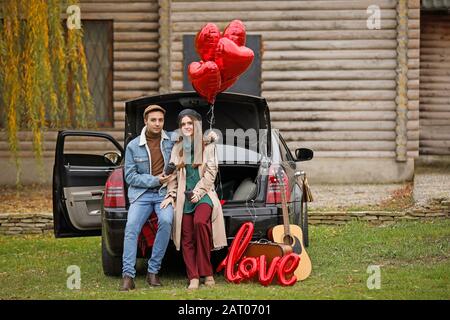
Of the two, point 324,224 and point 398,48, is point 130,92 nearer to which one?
point 398,48

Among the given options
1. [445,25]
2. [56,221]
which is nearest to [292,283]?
[56,221]

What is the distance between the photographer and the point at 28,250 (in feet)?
42.0

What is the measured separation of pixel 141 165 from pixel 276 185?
4.12 feet

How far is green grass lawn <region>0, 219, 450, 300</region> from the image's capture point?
894 cm

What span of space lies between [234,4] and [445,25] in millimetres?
5334

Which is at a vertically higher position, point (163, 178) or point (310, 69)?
point (310, 69)

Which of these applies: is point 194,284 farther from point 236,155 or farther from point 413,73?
point 413,73

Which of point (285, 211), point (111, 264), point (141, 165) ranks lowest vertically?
point (111, 264)

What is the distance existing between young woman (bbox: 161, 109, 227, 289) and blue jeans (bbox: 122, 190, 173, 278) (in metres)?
0.11

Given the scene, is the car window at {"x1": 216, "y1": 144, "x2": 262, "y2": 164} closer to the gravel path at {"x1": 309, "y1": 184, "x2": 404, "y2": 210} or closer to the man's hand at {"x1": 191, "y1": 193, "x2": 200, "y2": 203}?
the man's hand at {"x1": 191, "y1": 193, "x2": 200, "y2": 203}

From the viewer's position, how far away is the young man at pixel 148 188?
9461mm

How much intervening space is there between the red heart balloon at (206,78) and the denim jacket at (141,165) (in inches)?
21.6

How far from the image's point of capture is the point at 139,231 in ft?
31.4

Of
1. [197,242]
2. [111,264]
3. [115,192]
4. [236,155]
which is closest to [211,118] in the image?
[236,155]
